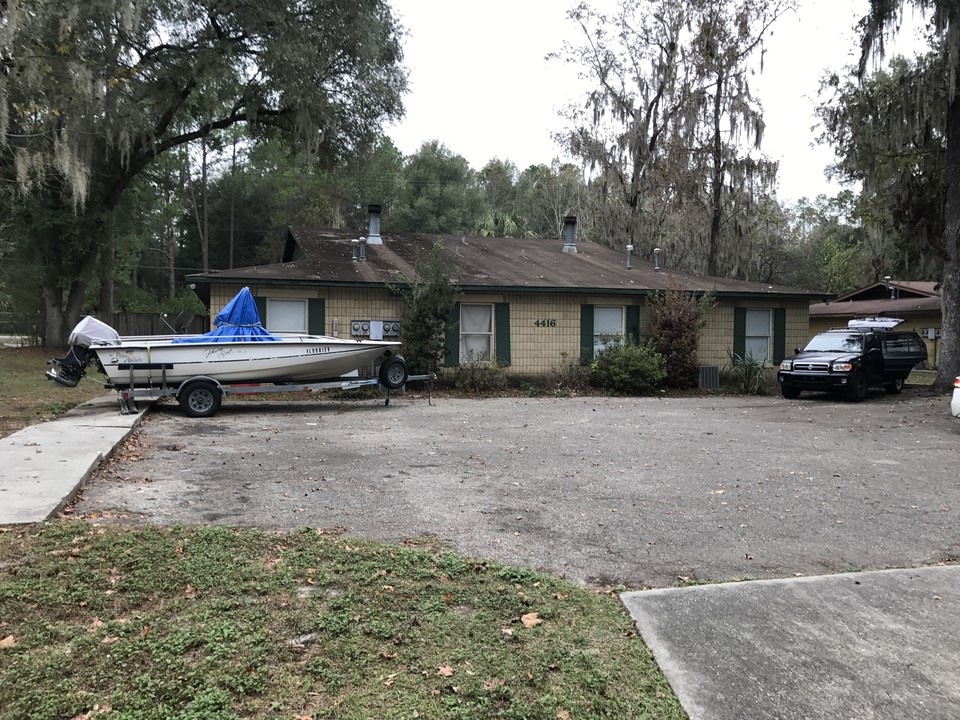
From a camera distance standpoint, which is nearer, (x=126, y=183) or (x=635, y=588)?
(x=635, y=588)

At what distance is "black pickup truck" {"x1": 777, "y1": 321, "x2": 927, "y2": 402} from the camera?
1652 centimetres

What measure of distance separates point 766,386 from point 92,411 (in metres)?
15.6

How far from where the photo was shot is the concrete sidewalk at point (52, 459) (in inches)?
212

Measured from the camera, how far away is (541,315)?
746 inches

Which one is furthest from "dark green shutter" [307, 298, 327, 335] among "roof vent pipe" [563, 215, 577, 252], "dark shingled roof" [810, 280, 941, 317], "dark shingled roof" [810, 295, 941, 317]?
"dark shingled roof" [810, 295, 941, 317]

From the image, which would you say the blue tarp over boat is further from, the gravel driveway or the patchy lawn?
the patchy lawn

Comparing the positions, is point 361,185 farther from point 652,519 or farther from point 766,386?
point 652,519

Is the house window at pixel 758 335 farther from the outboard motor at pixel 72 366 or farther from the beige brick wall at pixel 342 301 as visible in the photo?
the outboard motor at pixel 72 366

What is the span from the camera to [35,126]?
55.8 ft

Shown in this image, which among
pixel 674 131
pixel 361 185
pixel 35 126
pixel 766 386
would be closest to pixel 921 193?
pixel 766 386

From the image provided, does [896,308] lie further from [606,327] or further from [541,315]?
[541,315]

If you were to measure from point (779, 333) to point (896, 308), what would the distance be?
10.9 m

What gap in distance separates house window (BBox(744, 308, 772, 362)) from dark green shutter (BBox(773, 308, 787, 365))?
18cm

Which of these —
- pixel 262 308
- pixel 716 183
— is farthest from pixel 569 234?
pixel 262 308
